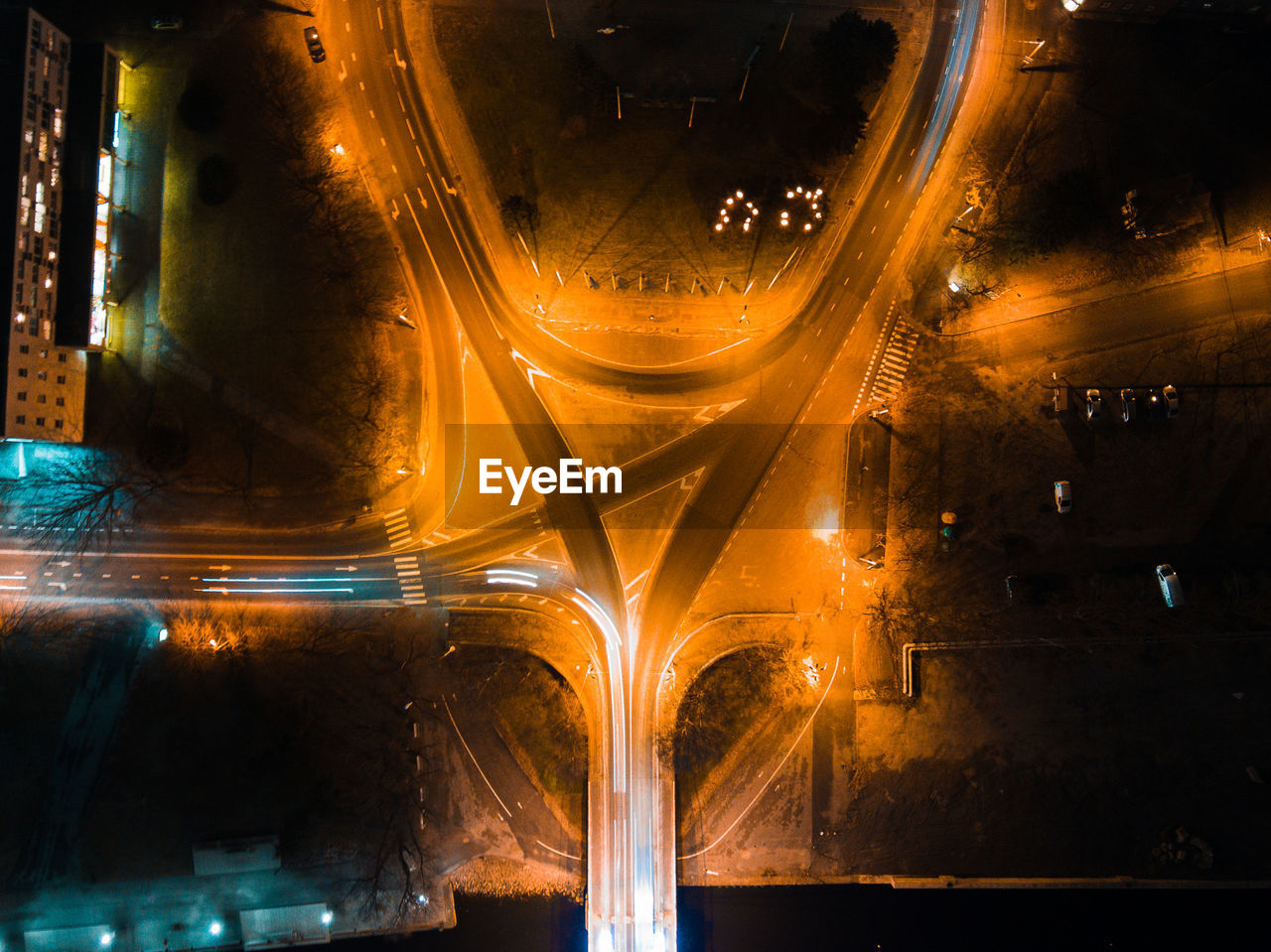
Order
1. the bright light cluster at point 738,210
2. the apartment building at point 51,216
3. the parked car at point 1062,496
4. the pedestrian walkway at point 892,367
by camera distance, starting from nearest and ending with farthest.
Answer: the apartment building at point 51,216 → the parked car at point 1062,496 → the bright light cluster at point 738,210 → the pedestrian walkway at point 892,367

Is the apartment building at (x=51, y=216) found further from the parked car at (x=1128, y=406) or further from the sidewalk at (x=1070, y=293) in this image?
the parked car at (x=1128, y=406)

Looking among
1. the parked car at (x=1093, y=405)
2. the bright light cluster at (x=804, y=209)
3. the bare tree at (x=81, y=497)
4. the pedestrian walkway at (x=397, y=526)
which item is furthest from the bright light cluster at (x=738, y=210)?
the bare tree at (x=81, y=497)

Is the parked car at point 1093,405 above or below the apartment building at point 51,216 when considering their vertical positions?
below

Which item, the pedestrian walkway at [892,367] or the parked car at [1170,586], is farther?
the pedestrian walkway at [892,367]

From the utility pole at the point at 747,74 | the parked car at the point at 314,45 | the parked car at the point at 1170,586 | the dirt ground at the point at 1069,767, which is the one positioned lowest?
the dirt ground at the point at 1069,767

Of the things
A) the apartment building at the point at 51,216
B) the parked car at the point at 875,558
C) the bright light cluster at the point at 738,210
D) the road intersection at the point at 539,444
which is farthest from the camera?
the bright light cluster at the point at 738,210

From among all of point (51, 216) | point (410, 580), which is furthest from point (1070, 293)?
point (51, 216)

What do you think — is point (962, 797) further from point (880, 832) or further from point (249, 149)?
point (249, 149)
